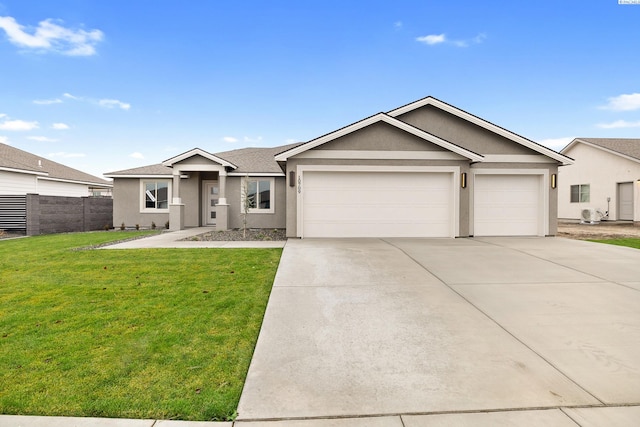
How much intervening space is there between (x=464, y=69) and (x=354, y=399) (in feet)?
65.8

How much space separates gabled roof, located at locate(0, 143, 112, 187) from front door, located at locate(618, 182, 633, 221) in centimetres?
3418

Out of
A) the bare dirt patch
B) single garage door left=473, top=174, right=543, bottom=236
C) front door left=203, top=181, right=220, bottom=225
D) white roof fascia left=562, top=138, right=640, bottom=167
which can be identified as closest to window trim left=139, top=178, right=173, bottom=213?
front door left=203, top=181, right=220, bottom=225

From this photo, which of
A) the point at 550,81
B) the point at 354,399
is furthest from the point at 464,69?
the point at 354,399

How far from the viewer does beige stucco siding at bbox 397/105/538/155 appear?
11.8 meters

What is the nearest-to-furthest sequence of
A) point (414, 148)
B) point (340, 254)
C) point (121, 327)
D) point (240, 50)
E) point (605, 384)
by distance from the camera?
1. point (605, 384)
2. point (121, 327)
3. point (340, 254)
4. point (414, 148)
5. point (240, 50)

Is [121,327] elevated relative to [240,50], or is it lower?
lower

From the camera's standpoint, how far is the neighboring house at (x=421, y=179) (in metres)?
10.9

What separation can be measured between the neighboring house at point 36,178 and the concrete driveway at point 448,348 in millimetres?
19401

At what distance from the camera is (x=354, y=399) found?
2.30 metres

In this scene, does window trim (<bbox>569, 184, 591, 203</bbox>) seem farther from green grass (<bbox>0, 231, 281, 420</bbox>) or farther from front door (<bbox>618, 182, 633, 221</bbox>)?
green grass (<bbox>0, 231, 281, 420</bbox>)

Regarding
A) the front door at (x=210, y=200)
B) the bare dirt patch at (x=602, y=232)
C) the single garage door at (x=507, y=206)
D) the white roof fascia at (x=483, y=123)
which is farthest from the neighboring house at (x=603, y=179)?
the front door at (x=210, y=200)

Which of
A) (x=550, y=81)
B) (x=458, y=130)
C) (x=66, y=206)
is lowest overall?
(x=66, y=206)

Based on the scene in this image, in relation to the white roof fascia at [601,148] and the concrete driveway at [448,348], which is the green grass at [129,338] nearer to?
the concrete driveway at [448,348]

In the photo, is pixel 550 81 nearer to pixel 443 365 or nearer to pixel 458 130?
pixel 458 130
